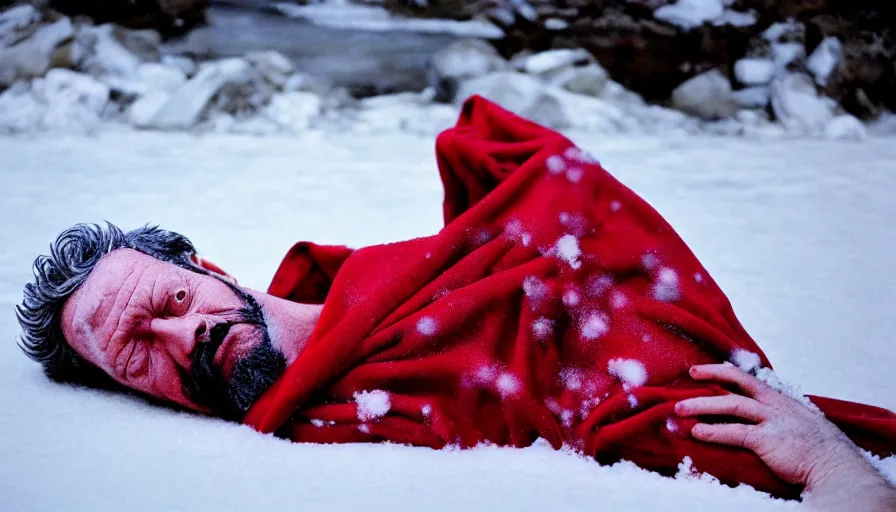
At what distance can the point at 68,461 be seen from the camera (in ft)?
2.68

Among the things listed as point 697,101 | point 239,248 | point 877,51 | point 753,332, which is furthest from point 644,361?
point 877,51

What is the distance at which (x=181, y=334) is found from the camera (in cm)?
94

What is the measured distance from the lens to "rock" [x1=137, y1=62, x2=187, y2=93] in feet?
8.71

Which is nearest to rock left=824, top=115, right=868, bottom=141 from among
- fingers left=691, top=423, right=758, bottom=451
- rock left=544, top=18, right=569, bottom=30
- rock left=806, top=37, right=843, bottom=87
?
rock left=806, top=37, right=843, bottom=87

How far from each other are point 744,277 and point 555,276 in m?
0.59

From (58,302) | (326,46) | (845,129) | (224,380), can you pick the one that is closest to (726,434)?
(224,380)

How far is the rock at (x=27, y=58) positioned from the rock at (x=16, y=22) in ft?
0.22

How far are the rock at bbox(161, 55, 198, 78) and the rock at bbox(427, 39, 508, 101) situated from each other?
0.88 meters

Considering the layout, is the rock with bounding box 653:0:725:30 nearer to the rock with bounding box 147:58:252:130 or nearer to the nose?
the rock with bounding box 147:58:252:130

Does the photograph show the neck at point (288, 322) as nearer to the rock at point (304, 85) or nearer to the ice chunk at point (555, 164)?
the ice chunk at point (555, 164)

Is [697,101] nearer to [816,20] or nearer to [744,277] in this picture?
[816,20]

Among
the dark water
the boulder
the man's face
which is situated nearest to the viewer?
the man's face

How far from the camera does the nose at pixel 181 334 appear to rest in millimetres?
939

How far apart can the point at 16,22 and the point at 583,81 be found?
2.07m
